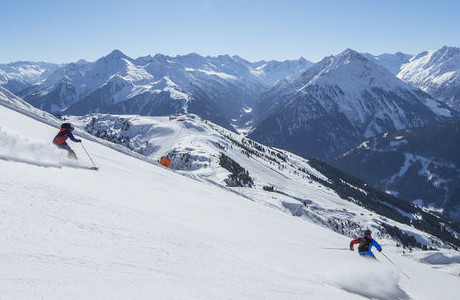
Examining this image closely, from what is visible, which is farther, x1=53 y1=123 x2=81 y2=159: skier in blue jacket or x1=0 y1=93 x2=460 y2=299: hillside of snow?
x1=53 y1=123 x2=81 y2=159: skier in blue jacket

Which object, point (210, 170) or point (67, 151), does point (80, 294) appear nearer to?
point (67, 151)

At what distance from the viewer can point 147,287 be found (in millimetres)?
8656

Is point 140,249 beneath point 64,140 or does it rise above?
beneath

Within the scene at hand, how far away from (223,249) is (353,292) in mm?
5019

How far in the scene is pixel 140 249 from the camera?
1073 centimetres

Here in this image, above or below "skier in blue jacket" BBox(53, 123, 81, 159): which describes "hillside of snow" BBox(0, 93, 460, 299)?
below

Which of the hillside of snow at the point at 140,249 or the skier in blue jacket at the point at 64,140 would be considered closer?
the hillside of snow at the point at 140,249

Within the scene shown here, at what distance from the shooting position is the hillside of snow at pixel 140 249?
8344 millimetres

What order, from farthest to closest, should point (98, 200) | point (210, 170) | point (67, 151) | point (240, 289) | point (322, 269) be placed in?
point (210, 170), point (67, 151), point (322, 269), point (98, 200), point (240, 289)

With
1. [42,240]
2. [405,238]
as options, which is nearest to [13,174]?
[42,240]

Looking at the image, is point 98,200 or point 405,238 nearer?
point 98,200

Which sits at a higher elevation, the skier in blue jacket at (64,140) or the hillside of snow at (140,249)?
the skier in blue jacket at (64,140)

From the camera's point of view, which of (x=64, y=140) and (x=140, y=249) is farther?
A: (x=64, y=140)

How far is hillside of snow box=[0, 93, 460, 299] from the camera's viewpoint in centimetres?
834
